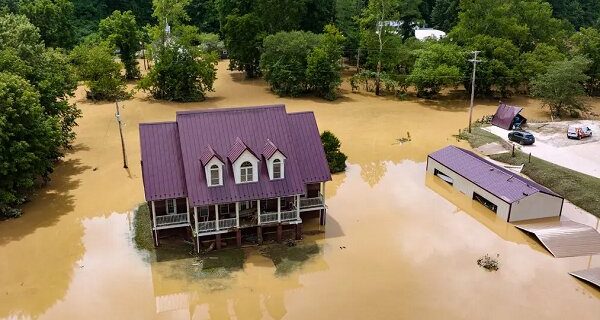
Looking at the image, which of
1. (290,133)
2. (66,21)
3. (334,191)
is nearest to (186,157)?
(290,133)

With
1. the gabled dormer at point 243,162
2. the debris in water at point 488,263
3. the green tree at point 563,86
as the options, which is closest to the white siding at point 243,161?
the gabled dormer at point 243,162

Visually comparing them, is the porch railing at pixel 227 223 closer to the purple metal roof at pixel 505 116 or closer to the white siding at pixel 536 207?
the white siding at pixel 536 207

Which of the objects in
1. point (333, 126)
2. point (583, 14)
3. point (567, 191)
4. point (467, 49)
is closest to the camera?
point (567, 191)

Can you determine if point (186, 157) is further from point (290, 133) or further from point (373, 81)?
point (373, 81)

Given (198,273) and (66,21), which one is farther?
(66,21)

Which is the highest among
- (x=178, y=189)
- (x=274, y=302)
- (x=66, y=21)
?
(x=66, y=21)

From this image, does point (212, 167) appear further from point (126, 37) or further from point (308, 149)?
point (126, 37)

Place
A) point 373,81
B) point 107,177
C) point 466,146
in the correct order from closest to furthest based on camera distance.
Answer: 1. point 107,177
2. point 466,146
3. point 373,81

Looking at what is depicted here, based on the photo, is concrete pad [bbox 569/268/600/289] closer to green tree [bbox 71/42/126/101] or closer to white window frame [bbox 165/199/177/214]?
white window frame [bbox 165/199/177/214]

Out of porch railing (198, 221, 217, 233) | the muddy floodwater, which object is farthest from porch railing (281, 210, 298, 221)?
porch railing (198, 221, 217, 233)
